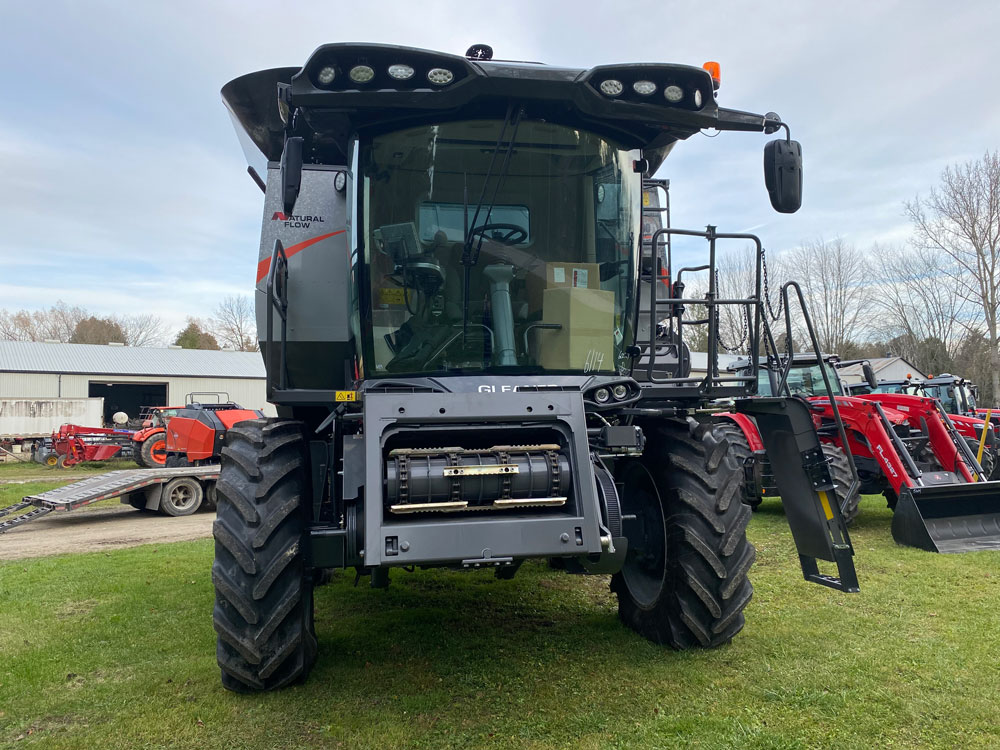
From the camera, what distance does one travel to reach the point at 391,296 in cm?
409

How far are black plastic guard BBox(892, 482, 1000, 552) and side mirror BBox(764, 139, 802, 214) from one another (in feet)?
13.7

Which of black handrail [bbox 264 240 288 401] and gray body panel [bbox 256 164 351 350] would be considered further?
gray body panel [bbox 256 164 351 350]

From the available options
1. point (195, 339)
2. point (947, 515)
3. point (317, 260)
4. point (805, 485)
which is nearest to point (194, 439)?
point (317, 260)

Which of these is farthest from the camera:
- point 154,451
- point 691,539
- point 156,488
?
point 154,451

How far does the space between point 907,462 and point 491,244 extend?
19.7ft

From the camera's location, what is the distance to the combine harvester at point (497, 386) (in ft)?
11.6

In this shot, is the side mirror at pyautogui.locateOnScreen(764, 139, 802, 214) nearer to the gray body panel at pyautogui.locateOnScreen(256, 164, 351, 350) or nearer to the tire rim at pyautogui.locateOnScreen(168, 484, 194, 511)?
the gray body panel at pyautogui.locateOnScreen(256, 164, 351, 350)

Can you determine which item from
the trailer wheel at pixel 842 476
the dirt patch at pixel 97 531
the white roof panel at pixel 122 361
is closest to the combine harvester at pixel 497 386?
the trailer wheel at pixel 842 476

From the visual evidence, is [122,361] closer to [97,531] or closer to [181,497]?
[181,497]

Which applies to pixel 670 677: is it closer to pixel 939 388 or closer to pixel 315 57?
pixel 315 57

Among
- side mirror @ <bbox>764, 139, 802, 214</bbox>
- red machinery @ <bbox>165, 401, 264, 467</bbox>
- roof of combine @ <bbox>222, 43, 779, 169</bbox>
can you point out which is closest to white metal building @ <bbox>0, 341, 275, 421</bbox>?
red machinery @ <bbox>165, 401, 264, 467</bbox>

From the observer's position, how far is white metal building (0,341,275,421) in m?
29.5

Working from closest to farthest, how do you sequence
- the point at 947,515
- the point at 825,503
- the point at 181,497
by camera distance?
1. the point at 825,503
2. the point at 947,515
3. the point at 181,497

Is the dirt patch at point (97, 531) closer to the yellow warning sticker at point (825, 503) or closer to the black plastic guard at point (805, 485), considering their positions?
the black plastic guard at point (805, 485)
